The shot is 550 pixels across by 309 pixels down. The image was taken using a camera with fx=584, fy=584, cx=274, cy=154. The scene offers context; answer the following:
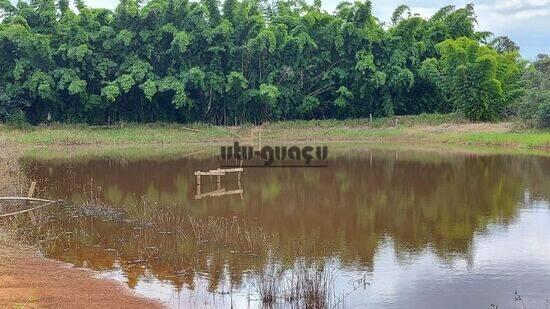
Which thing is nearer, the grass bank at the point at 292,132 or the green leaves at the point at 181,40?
the grass bank at the point at 292,132

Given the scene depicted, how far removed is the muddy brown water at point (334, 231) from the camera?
7.60 metres

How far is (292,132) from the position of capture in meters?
34.4

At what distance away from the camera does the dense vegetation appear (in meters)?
33.6

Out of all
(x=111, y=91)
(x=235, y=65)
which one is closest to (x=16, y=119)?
(x=111, y=91)

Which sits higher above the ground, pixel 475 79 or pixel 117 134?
pixel 475 79

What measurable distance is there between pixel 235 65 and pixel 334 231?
27262 millimetres

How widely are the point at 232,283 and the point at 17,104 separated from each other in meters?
30.4

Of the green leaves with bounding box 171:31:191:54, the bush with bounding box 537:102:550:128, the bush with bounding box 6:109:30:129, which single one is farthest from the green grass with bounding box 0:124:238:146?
the bush with bounding box 537:102:550:128

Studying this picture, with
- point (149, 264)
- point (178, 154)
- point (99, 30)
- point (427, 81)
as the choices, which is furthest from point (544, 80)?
point (149, 264)

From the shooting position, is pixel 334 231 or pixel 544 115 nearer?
pixel 334 231

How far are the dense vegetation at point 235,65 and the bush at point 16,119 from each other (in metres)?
0.18

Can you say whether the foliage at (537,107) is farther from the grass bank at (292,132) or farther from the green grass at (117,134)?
the green grass at (117,134)

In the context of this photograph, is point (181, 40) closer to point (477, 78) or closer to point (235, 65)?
point (235, 65)

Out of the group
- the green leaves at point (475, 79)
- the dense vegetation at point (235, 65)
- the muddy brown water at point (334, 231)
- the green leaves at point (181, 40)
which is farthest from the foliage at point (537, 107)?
the green leaves at point (181, 40)
